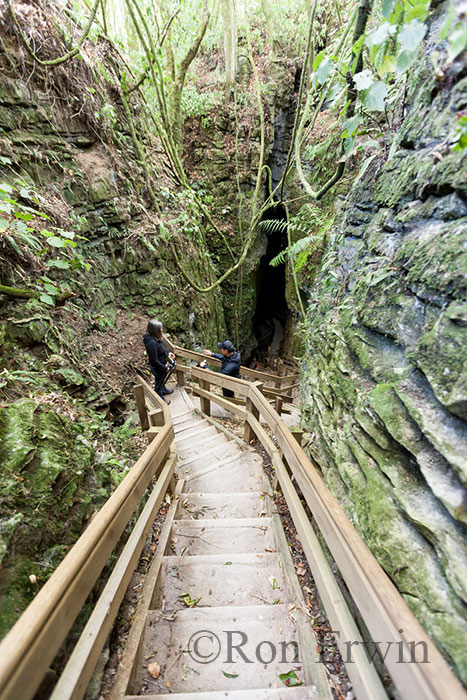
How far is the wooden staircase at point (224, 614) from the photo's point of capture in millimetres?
1600

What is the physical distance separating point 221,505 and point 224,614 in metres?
1.44

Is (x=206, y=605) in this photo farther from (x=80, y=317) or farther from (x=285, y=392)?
(x=285, y=392)

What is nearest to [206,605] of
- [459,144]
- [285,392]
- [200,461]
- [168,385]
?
[200,461]

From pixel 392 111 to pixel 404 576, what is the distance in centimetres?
381

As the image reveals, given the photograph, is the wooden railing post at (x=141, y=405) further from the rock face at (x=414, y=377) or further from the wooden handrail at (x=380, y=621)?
the wooden handrail at (x=380, y=621)

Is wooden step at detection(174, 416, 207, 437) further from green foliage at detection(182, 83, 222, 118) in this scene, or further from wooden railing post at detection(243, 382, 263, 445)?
green foliage at detection(182, 83, 222, 118)

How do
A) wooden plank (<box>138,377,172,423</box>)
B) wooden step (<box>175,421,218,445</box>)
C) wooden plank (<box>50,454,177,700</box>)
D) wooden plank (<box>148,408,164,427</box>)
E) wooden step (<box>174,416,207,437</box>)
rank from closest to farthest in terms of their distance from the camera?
1. wooden plank (<box>50,454,177,700</box>)
2. wooden plank (<box>148,408,164,427</box>)
3. wooden plank (<box>138,377,172,423</box>)
4. wooden step (<box>175,421,218,445</box>)
5. wooden step (<box>174,416,207,437</box>)

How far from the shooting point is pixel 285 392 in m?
8.70

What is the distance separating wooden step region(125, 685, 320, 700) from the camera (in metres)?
1.46

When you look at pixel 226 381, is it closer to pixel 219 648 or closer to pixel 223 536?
pixel 223 536

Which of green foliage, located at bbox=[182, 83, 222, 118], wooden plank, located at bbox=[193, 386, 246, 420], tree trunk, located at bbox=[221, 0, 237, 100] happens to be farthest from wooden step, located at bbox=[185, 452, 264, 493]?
green foliage, located at bbox=[182, 83, 222, 118]

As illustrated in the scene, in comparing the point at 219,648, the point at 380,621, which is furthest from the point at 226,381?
the point at 380,621

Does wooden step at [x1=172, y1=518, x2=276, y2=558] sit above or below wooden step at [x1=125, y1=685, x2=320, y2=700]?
below

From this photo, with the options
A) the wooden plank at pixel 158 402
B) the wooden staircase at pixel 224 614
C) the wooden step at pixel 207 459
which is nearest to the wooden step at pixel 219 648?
the wooden staircase at pixel 224 614
